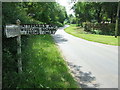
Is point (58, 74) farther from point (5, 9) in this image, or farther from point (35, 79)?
point (5, 9)

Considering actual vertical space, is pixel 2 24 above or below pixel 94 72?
above

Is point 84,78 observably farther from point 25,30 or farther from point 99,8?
point 99,8

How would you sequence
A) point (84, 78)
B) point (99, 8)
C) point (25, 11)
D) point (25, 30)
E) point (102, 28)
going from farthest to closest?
point (99, 8) → point (102, 28) → point (25, 11) → point (84, 78) → point (25, 30)

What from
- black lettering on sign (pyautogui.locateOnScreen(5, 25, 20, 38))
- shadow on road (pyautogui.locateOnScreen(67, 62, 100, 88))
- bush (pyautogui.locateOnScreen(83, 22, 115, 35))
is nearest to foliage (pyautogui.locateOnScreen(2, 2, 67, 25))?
black lettering on sign (pyautogui.locateOnScreen(5, 25, 20, 38))

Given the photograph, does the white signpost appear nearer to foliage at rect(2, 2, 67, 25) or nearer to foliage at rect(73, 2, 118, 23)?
foliage at rect(2, 2, 67, 25)

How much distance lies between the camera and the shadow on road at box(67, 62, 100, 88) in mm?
3965

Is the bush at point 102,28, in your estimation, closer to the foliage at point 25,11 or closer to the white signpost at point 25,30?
the foliage at point 25,11

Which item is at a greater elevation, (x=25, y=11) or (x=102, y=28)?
(x=25, y=11)

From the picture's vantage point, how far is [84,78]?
4484 mm

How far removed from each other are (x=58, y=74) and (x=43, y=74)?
21.2 inches

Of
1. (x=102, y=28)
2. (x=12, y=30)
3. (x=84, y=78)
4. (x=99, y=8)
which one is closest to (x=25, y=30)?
(x=12, y=30)

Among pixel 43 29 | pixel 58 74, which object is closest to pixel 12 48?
pixel 43 29

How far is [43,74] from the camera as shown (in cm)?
415

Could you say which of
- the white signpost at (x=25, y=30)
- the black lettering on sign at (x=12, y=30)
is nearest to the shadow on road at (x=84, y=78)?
the white signpost at (x=25, y=30)
